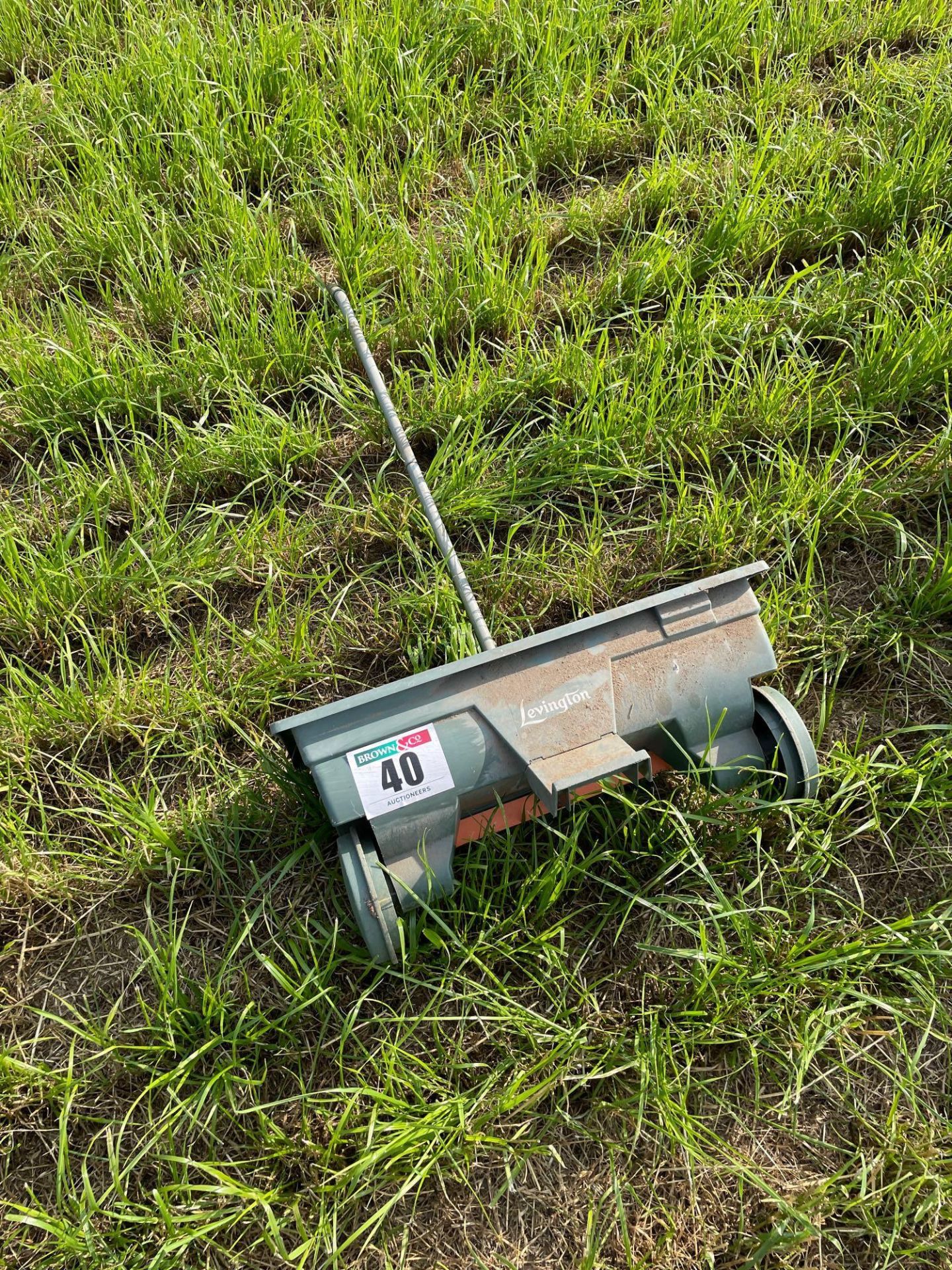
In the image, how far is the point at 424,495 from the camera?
206 centimetres

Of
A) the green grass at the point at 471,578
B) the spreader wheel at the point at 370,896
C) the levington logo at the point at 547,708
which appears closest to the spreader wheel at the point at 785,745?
the green grass at the point at 471,578

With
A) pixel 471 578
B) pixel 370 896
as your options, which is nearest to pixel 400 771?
pixel 370 896

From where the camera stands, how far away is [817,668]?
2.08 m

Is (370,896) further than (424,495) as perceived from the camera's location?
No

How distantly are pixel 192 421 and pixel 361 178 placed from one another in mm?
877

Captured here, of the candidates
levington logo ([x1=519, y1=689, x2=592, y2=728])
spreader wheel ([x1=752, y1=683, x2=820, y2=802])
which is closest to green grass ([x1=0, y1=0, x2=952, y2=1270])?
spreader wheel ([x1=752, y1=683, x2=820, y2=802])

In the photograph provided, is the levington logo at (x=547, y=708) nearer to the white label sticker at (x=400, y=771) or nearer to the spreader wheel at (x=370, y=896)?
the white label sticker at (x=400, y=771)

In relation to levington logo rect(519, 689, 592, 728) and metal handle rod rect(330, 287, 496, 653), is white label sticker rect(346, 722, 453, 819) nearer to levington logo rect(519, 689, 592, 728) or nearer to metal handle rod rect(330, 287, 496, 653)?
levington logo rect(519, 689, 592, 728)

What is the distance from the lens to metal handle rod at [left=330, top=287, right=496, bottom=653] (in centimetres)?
197

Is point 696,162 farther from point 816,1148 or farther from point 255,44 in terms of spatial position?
point 816,1148

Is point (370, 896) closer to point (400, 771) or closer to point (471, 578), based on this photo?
point (400, 771)

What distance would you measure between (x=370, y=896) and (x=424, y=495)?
34.7 inches

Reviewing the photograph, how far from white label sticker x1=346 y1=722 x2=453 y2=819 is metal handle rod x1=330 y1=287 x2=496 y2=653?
324 mm

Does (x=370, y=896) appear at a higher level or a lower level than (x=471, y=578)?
lower
